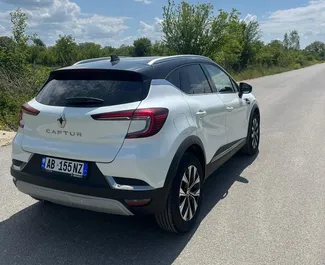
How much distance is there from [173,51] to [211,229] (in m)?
25.4

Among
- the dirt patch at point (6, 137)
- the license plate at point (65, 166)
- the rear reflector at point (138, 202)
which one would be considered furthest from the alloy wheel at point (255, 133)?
the dirt patch at point (6, 137)

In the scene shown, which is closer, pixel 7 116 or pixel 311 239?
pixel 311 239

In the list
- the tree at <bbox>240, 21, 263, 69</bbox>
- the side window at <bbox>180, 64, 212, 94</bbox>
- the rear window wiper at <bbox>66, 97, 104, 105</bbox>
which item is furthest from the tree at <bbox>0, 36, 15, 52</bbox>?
the tree at <bbox>240, 21, 263, 69</bbox>

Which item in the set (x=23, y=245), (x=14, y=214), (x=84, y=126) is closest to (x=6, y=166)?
(x=14, y=214)

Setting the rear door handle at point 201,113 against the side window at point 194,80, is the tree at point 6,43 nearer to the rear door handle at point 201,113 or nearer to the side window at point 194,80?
the side window at point 194,80

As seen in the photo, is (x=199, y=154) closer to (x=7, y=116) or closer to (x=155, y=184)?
(x=155, y=184)

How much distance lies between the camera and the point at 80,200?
2809mm

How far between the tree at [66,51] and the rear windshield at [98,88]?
423 inches

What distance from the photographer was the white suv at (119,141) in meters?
2.72

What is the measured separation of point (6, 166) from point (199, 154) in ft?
11.3

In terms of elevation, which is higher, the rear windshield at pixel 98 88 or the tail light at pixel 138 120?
the rear windshield at pixel 98 88

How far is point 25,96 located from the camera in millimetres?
9828

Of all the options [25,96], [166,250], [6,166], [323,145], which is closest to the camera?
[166,250]

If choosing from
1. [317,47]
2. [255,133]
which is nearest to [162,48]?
[255,133]
